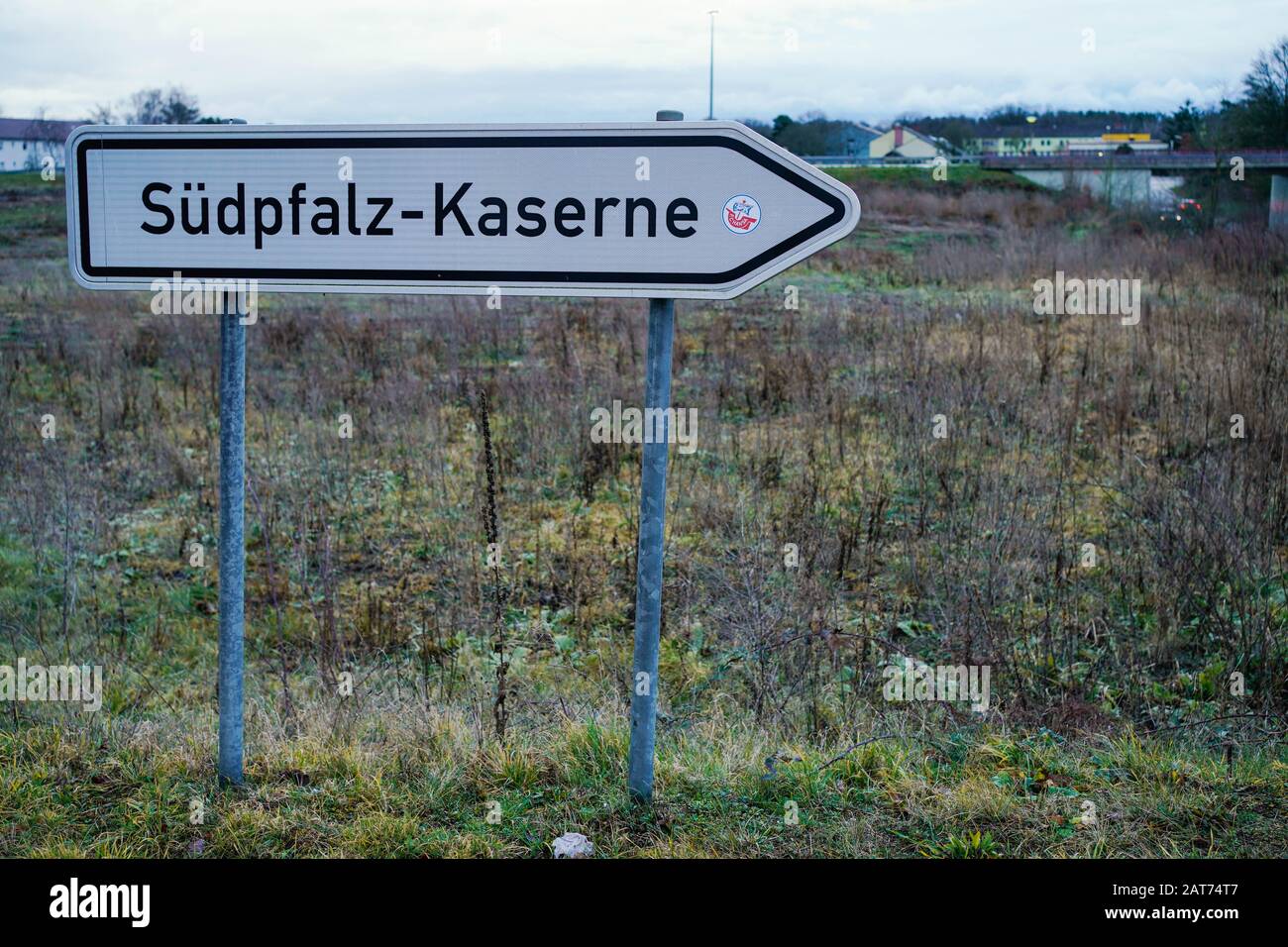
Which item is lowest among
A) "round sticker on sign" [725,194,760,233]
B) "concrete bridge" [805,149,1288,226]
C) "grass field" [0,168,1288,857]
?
"grass field" [0,168,1288,857]

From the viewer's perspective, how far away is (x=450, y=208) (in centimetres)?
264

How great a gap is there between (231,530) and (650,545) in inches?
46.8

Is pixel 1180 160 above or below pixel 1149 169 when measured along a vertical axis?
above

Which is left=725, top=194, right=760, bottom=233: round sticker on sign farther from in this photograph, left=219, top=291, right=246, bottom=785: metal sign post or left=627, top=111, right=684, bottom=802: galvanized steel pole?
left=219, top=291, right=246, bottom=785: metal sign post

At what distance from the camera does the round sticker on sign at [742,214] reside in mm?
2510

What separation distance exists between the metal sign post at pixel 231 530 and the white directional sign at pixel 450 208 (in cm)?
18

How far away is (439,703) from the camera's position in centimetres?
391

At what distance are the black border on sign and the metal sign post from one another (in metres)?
0.19

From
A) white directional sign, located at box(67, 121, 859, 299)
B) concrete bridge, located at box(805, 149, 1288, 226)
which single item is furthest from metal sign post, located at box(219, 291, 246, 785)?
concrete bridge, located at box(805, 149, 1288, 226)

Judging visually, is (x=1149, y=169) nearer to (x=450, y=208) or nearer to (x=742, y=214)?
(x=742, y=214)

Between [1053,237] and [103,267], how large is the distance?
61.9 feet

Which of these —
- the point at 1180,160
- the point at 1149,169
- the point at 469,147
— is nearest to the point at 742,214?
the point at 469,147

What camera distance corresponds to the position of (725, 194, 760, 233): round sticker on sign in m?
2.51

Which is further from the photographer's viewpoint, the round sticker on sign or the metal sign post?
the metal sign post
